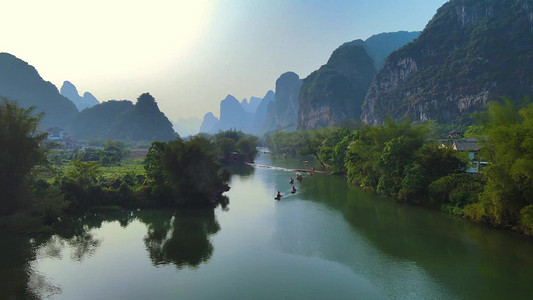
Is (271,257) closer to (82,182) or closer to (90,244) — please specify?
(90,244)

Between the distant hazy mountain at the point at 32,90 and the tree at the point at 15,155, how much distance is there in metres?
146

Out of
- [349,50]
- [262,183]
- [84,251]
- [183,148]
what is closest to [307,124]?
[349,50]

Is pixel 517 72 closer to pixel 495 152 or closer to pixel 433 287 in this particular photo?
pixel 495 152

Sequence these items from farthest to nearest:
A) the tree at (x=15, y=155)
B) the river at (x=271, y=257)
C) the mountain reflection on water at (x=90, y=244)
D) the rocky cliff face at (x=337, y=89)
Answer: the rocky cliff face at (x=337, y=89) < the tree at (x=15, y=155) < the mountain reflection on water at (x=90, y=244) < the river at (x=271, y=257)

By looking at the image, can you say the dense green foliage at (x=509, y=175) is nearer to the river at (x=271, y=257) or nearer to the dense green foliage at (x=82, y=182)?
the river at (x=271, y=257)

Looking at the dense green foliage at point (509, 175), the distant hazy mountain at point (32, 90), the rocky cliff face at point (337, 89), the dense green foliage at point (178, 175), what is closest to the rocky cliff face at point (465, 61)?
the rocky cliff face at point (337, 89)

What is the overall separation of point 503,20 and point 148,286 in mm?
104926

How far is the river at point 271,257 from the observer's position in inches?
526

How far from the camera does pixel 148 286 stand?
545 inches

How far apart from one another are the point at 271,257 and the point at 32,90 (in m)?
176

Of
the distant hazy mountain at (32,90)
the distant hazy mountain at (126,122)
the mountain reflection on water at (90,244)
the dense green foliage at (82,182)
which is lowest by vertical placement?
the mountain reflection on water at (90,244)

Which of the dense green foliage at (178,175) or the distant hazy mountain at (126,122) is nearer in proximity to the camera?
the dense green foliage at (178,175)

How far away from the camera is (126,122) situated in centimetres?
15500

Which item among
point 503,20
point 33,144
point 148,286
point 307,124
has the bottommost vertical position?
point 148,286
